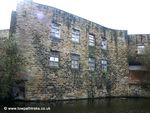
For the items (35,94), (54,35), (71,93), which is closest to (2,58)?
(35,94)

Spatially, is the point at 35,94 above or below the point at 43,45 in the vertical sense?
below

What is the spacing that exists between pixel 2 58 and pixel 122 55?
16.3m

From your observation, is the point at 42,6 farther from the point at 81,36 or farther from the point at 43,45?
Result: the point at 81,36

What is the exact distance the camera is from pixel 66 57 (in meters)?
23.6

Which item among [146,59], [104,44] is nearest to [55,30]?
[104,44]

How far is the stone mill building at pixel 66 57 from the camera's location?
20844mm

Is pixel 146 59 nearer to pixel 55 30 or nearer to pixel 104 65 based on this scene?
pixel 104 65

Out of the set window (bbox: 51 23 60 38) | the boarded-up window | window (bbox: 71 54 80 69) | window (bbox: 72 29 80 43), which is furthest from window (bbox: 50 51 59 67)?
the boarded-up window

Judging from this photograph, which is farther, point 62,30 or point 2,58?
point 62,30

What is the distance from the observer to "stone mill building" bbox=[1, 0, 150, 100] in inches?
821

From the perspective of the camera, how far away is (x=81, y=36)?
25766mm

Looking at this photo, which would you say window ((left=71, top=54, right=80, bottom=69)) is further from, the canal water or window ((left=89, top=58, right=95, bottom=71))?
the canal water

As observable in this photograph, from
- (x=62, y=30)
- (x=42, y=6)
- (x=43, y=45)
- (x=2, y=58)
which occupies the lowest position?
(x=2, y=58)

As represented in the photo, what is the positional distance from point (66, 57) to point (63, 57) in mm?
422
